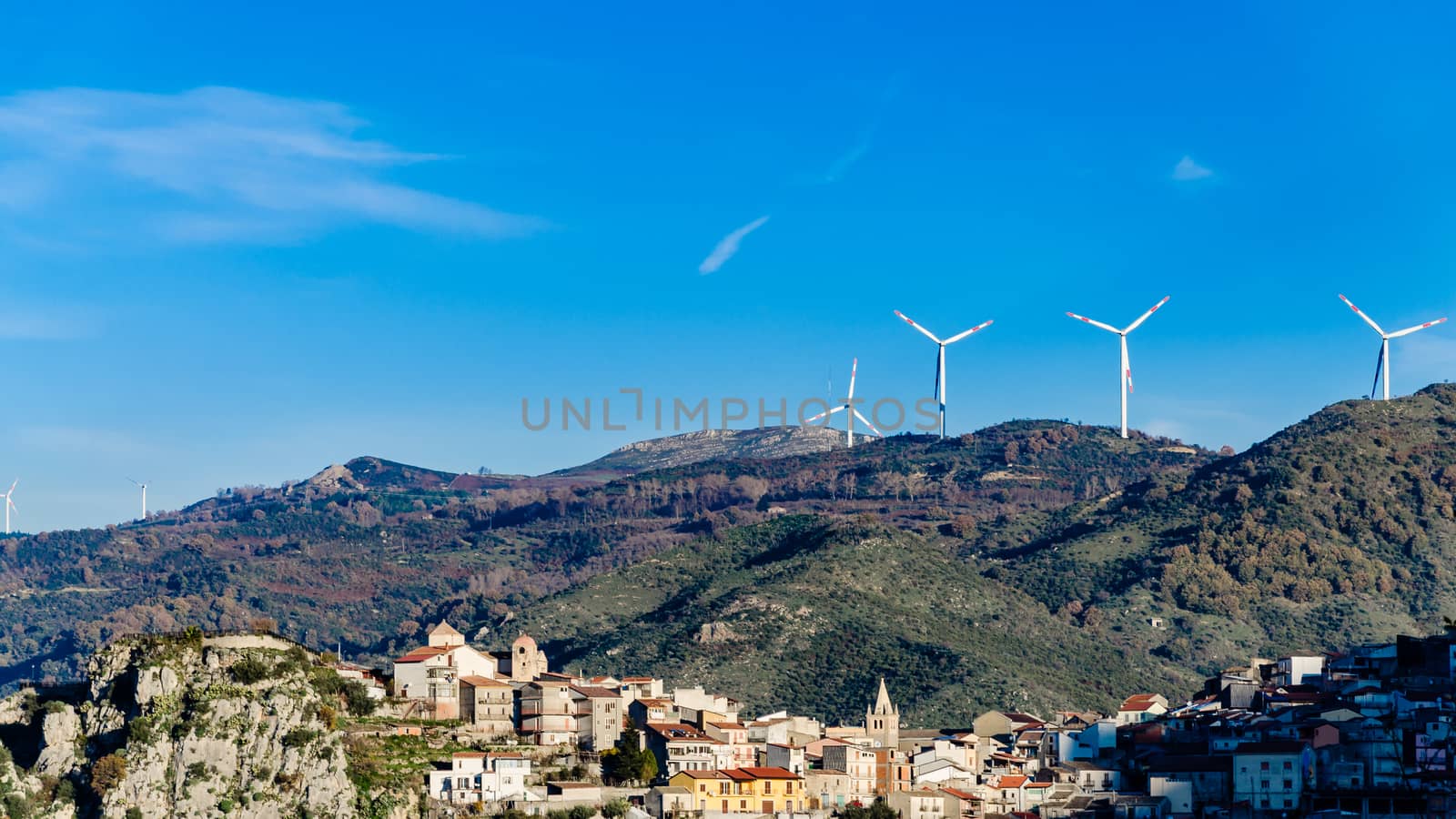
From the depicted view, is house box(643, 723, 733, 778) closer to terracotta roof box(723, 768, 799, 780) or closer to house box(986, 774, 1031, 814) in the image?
terracotta roof box(723, 768, 799, 780)

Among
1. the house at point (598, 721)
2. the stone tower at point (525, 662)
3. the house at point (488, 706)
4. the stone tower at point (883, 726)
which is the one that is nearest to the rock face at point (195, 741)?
the house at point (488, 706)

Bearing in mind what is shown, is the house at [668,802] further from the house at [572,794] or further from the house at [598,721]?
the house at [598,721]

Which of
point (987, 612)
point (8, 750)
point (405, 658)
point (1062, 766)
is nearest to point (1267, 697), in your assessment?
point (1062, 766)

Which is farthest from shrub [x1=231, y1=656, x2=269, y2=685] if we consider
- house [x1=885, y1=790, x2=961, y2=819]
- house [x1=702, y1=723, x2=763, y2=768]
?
house [x1=885, y1=790, x2=961, y2=819]

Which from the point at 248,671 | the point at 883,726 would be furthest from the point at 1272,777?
the point at 248,671

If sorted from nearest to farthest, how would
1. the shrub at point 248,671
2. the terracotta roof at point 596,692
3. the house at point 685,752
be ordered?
the shrub at point 248,671
the house at point 685,752
the terracotta roof at point 596,692

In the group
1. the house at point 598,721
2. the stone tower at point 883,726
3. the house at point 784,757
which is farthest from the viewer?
the stone tower at point 883,726
